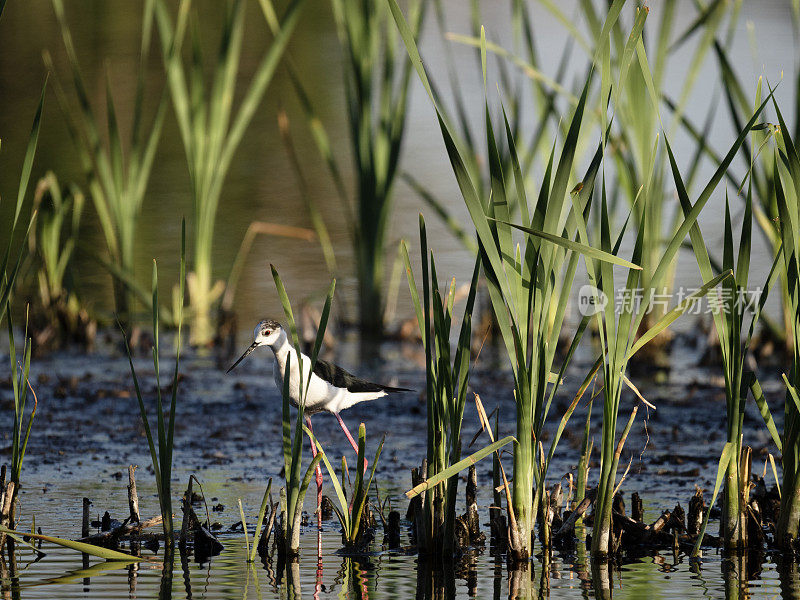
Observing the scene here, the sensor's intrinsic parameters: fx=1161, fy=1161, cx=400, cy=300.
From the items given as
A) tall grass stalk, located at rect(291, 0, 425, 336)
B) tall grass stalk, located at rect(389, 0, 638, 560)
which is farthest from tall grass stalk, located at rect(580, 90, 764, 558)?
tall grass stalk, located at rect(291, 0, 425, 336)

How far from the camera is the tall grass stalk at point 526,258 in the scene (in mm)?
3234

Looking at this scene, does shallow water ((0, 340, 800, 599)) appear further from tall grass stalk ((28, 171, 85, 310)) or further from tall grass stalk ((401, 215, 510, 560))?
tall grass stalk ((28, 171, 85, 310))

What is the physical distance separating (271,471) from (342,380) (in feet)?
1.69

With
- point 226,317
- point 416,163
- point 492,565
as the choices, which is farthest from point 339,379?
point 416,163

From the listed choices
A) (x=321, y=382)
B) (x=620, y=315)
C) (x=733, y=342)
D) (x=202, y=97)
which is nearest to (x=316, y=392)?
(x=321, y=382)

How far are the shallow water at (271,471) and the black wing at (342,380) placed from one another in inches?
14.5

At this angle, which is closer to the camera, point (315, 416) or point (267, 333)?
point (267, 333)

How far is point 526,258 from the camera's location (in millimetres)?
3377

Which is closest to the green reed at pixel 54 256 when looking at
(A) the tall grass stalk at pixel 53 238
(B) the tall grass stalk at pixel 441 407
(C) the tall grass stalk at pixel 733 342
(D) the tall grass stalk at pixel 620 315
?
(A) the tall grass stalk at pixel 53 238

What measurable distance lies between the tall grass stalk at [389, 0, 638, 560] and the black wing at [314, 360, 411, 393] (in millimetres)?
1462

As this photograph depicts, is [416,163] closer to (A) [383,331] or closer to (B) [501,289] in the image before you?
(A) [383,331]

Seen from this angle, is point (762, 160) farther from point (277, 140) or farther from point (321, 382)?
point (277, 140)

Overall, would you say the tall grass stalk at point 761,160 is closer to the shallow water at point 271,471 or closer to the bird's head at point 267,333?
the shallow water at point 271,471

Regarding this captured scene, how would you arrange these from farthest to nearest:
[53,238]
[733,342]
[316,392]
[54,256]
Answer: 1. [54,256]
2. [53,238]
3. [316,392]
4. [733,342]
